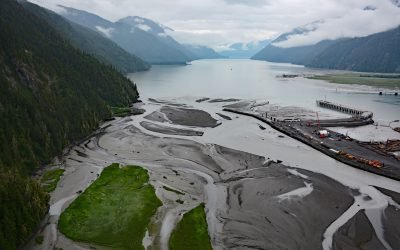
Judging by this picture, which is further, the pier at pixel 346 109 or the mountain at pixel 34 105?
the pier at pixel 346 109

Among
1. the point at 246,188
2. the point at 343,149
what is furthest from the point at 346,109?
the point at 246,188

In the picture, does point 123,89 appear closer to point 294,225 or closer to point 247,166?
point 247,166

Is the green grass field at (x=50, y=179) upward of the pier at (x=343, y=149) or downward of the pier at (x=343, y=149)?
downward

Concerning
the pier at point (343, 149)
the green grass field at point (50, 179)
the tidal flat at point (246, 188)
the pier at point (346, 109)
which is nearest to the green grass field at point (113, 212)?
the tidal flat at point (246, 188)

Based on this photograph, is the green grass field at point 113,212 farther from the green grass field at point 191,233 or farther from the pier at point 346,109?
the pier at point 346,109

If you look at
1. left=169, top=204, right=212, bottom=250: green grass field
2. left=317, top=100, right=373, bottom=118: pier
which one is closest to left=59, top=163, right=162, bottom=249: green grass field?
left=169, top=204, right=212, bottom=250: green grass field

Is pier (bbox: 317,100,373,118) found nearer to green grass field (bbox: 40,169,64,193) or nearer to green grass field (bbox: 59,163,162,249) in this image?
green grass field (bbox: 59,163,162,249)

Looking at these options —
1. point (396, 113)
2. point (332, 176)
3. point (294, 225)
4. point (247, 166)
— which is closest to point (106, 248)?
point (294, 225)

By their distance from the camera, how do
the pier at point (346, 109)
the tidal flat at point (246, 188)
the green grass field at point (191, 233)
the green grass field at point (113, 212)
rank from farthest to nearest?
the pier at point (346, 109), the tidal flat at point (246, 188), the green grass field at point (113, 212), the green grass field at point (191, 233)

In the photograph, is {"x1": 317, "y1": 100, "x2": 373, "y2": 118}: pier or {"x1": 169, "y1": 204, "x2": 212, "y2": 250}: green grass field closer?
{"x1": 169, "y1": 204, "x2": 212, "y2": 250}: green grass field
